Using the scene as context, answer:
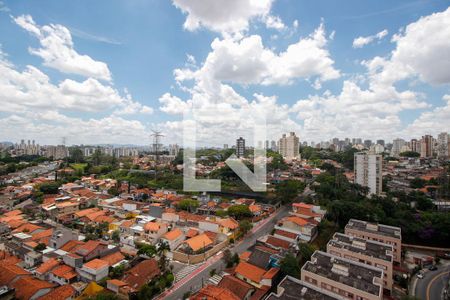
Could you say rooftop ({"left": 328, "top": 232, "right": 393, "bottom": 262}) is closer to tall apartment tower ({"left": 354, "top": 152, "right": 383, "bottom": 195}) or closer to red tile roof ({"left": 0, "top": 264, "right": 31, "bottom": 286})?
red tile roof ({"left": 0, "top": 264, "right": 31, "bottom": 286})

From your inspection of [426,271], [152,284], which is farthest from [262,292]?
[426,271]

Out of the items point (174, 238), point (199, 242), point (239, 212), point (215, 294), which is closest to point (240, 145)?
point (239, 212)

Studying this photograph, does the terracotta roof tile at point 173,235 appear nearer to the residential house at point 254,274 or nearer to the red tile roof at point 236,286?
the residential house at point 254,274

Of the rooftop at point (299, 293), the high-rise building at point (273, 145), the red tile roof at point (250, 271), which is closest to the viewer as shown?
the rooftop at point (299, 293)

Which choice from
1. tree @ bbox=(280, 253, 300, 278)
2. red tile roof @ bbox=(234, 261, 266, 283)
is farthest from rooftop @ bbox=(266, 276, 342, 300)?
red tile roof @ bbox=(234, 261, 266, 283)

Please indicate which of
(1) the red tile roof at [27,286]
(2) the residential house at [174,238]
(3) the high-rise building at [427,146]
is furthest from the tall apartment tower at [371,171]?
(3) the high-rise building at [427,146]
